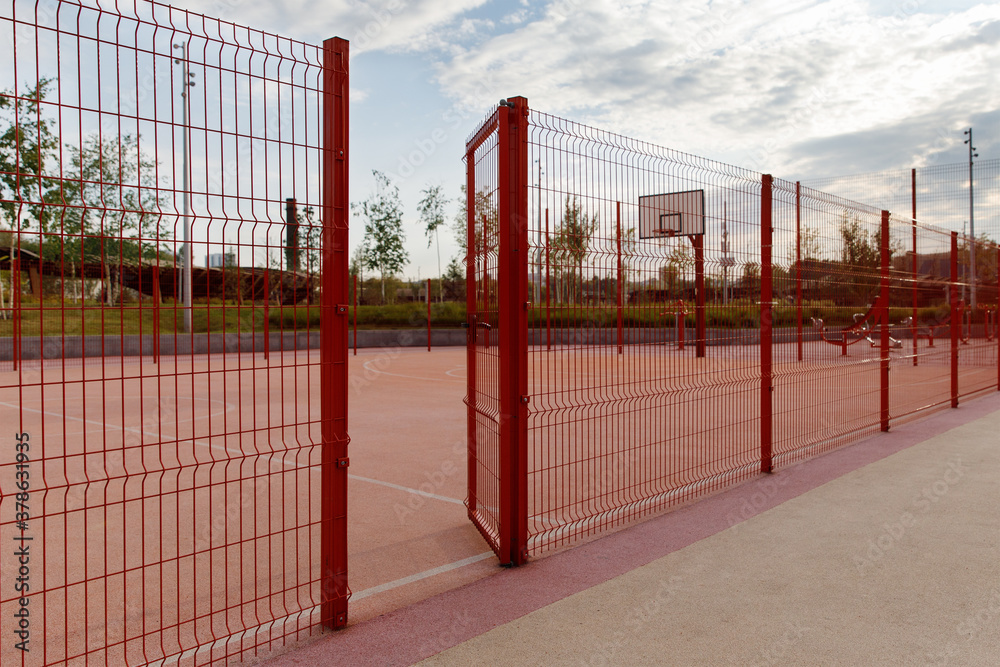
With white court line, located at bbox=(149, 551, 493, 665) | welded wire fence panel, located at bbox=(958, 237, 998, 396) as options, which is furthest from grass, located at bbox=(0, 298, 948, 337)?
welded wire fence panel, located at bbox=(958, 237, 998, 396)

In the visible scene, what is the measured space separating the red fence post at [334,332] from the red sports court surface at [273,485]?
116 mm

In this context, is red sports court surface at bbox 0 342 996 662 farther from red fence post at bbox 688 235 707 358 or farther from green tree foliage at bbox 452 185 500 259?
green tree foliage at bbox 452 185 500 259

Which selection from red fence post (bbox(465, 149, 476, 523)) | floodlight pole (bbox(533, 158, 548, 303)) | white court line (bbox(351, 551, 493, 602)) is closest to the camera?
white court line (bbox(351, 551, 493, 602))

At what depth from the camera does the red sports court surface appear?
3121 millimetres

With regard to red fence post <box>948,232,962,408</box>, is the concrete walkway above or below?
below

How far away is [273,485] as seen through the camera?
17.6 feet

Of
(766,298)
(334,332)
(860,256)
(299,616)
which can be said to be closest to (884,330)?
(860,256)

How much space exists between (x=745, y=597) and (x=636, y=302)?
77.5 inches

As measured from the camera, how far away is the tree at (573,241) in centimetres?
401

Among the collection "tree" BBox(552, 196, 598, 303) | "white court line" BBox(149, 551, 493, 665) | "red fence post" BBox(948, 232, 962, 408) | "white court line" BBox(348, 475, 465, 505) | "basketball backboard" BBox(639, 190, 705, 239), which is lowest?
"white court line" BBox(149, 551, 493, 665)

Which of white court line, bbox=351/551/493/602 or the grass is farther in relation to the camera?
white court line, bbox=351/551/493/602

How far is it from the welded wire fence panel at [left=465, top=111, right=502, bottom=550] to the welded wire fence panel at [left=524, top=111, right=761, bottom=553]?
23cm

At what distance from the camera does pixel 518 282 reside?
376 centimetres

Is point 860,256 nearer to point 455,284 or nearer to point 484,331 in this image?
point 484,331
